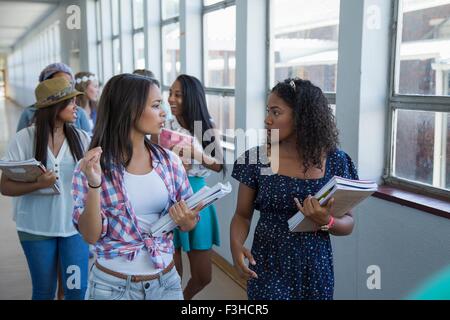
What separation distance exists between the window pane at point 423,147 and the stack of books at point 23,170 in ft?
5.47

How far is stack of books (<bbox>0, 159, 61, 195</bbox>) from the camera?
6.88ft

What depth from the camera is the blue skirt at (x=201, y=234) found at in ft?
8.79

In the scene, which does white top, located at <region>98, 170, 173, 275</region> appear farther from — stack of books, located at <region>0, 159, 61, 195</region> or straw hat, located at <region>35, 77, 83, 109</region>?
straw hat, located at <region>35, 77, 83, 109</region>

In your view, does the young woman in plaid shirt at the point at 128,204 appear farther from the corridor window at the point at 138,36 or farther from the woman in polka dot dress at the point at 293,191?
the corridor window at the point at 138,36

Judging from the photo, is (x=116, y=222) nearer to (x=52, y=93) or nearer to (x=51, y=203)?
(x=51, y=203)

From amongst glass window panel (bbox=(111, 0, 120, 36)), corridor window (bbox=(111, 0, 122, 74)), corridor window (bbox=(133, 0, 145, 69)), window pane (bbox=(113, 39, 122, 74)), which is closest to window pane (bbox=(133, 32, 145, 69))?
corridor window (bbox=(133, 0, 145, 69))

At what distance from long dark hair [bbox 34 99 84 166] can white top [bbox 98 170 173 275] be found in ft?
2.87

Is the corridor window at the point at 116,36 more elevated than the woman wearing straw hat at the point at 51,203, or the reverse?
the corridor window at the point at 116,36

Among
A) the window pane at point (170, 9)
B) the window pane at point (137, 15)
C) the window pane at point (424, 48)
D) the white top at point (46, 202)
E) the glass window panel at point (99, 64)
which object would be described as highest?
the window pane at point (137, 15)

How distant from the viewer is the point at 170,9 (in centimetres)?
558

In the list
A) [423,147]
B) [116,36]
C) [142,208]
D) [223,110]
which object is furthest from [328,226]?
[116,36]

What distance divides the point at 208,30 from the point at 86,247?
2.72 meters

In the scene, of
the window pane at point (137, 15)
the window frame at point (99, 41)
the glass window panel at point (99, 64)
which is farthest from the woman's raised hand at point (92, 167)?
the glass window panel at point (99, 64)

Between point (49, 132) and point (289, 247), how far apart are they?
1.32 meters
